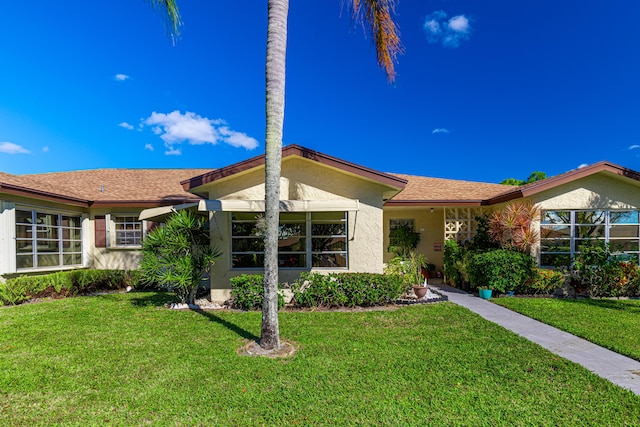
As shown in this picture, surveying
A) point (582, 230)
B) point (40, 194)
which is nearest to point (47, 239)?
point (40, 194)

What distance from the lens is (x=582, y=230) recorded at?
43.1 feet

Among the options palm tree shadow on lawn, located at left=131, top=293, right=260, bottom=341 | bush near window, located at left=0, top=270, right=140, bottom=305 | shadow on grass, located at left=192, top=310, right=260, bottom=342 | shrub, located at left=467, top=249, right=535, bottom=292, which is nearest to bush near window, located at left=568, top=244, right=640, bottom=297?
shrub, located at left=467, top=249, right=535, bottom=292

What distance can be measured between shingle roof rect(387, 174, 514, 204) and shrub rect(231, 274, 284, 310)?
310 inches

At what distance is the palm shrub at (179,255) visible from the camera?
10039 mm

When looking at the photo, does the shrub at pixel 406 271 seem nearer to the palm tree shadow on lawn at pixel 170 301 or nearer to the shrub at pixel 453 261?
the shrub at pixel 453 261

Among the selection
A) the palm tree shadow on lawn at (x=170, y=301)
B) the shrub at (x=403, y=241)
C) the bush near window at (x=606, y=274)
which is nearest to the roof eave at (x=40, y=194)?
the palm tree shadow on lawn at (x=170, y=301)

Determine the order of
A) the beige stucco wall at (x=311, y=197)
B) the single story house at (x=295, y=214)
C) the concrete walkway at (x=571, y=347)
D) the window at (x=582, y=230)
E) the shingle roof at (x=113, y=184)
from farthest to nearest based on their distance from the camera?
the shingle roof at (x=113, y=184), the window at (x=582, y=230), the beige stucco wall at (x=311, y=197), the single story house at (x=295, y=214), the concrete walkway at (x=571, y=347)

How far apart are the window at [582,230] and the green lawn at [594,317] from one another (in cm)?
247

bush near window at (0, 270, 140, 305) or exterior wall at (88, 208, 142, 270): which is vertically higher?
exterior wall at (88, 208, 142, 270)

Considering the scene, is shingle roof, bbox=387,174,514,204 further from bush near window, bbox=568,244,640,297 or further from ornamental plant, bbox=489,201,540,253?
bush near window, bbox=568,244,640,297

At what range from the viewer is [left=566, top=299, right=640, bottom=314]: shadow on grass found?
10147 mm

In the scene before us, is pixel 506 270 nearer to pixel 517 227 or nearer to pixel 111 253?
pixel 517 227

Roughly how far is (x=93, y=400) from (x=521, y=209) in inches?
580

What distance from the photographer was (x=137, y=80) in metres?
19.0
